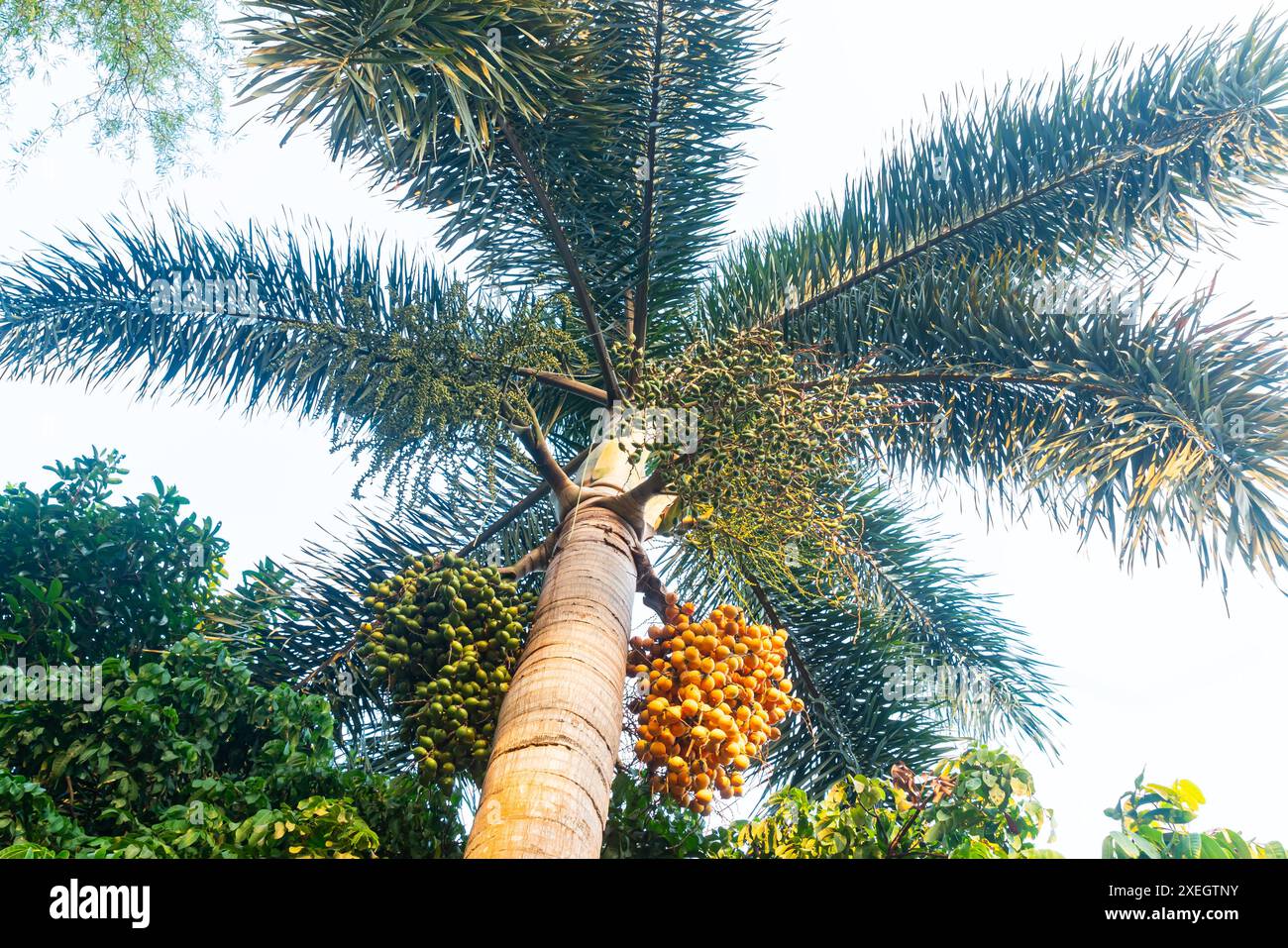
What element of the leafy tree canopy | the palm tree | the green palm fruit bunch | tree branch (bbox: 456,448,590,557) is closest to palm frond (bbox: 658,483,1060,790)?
the palm tree

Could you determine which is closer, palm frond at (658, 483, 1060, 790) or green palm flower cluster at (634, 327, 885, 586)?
green palm flower cluster at (634, 327, 885, 586)

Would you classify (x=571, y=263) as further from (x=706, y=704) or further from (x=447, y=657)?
(x=706, y=704)

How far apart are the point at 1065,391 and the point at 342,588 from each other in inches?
129

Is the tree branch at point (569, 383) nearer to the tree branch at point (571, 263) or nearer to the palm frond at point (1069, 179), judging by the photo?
the tree branch at point (571, 263)

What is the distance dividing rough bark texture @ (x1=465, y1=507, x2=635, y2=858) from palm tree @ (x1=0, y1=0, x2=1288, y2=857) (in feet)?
0.06

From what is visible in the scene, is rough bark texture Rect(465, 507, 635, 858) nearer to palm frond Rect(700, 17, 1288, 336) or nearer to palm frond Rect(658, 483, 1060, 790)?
palm frond Rect(658, 483, 1060, 790)

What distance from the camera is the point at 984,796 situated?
3109 millimetres

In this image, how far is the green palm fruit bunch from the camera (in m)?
3.46

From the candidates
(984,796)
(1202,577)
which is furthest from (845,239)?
(984,796)

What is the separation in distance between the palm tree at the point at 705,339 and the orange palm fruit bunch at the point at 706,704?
258 mm

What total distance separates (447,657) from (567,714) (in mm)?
747

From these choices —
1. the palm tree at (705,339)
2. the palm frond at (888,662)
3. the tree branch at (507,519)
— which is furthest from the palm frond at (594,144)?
the palm frond at (888,662)

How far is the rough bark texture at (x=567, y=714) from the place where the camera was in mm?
2652
